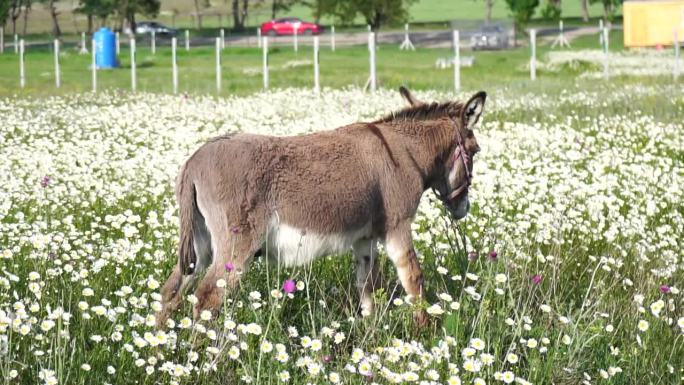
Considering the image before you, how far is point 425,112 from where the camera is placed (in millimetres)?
7617

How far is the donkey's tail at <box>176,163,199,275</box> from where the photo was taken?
253 inches

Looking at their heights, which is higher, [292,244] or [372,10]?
[372,10]

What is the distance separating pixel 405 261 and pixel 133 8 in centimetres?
8241

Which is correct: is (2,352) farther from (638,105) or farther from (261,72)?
(261,72)

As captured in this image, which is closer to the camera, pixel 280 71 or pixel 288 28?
pixel 280 71

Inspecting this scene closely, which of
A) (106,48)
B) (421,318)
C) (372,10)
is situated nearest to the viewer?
(421,318)

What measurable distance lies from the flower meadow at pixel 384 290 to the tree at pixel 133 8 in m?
72.6

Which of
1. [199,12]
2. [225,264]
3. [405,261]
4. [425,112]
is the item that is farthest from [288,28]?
[225,264]

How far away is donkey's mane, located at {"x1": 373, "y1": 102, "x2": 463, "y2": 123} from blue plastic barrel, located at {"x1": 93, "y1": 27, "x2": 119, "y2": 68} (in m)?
41.1

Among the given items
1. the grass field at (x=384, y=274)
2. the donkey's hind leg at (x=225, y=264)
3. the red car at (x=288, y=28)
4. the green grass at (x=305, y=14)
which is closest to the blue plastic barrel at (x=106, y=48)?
the grass field at (x=384, y=274)

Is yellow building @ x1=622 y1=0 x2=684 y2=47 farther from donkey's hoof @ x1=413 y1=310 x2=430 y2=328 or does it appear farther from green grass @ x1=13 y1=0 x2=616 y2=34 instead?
donkey's hoof @ x1=413 y1=310 x2=430 y2=328

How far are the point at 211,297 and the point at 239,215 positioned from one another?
18.2 inches

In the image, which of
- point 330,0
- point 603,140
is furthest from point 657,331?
point 330,0

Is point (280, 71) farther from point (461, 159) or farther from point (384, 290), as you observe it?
point (384, 290)
